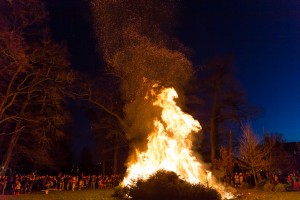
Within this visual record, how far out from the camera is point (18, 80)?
87.5 feet

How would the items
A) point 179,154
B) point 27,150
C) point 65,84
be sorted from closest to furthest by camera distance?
point 179,154 < point 65,84 < point 27,150

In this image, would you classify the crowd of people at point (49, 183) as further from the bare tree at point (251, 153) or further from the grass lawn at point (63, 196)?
the bare tree at point (251, 153)

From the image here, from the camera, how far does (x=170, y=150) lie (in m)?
18.7

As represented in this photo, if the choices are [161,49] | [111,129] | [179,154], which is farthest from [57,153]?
[179,154]

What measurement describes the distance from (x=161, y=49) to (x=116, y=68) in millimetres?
5119

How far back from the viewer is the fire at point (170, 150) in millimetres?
18500

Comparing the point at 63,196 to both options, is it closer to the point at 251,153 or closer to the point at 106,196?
the point at 106,196

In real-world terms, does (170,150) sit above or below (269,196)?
above

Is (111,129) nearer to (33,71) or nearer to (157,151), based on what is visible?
(33,71)

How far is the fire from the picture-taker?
1850cm

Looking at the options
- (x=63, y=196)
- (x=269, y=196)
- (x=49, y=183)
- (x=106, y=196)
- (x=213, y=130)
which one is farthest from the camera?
(x=213, y=130)

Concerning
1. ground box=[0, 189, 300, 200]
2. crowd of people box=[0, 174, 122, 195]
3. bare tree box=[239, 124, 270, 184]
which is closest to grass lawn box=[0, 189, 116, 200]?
ground box=[0, 189, 300, 200]

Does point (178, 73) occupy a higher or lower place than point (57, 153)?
higher

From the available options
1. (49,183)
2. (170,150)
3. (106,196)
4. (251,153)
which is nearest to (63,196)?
(106,196)
